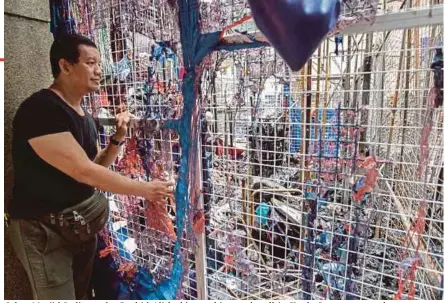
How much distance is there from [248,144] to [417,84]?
2.14ft

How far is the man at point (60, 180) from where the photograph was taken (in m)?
1.13

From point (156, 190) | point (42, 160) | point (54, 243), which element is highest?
point (42, 160)

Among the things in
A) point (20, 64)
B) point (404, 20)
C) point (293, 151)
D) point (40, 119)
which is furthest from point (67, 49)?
point (404, 20)

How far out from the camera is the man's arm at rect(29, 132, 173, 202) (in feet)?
3.65

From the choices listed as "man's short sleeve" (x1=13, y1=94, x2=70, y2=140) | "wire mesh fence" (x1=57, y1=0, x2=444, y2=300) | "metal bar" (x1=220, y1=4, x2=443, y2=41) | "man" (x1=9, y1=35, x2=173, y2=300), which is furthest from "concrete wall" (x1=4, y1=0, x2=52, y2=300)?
"metal bar" (x1=220, y1=4, x2=443, y2=41)

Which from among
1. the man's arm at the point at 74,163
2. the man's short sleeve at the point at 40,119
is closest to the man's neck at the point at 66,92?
the man's short sleeve at the point at 40,119

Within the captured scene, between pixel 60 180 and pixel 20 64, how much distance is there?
0.64 meters

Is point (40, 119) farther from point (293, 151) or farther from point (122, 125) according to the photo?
point (293, 151)

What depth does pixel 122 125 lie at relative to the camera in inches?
56.7

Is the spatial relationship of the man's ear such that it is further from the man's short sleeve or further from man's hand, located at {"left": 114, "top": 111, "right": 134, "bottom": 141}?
man's hand, located at {"left": 114, "top": 111, "right": 134, "bottom": 141}

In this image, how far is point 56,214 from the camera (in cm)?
127

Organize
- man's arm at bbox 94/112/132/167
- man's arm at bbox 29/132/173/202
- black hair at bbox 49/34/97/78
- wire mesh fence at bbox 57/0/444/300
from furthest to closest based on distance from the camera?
man's arm at bbox 94/112/132/167 < black hair at bbox 49/34/97/78 < man's arm at bbox 29/132/173/202 < wire mesh fence at bbox 57/0/444/300

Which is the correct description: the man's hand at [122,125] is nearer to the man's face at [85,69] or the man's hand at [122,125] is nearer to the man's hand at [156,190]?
the man's face at [85,69]

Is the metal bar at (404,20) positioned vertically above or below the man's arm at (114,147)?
above
